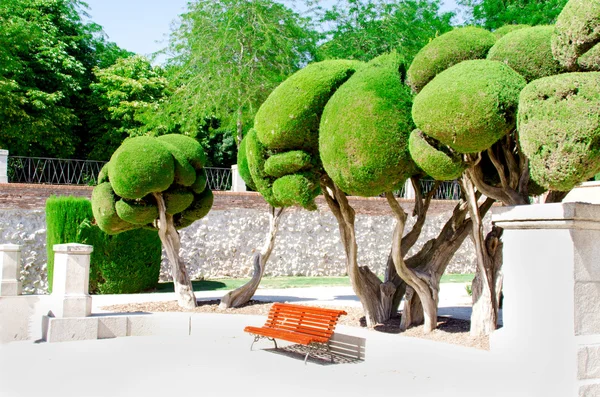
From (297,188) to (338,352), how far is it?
2153mm

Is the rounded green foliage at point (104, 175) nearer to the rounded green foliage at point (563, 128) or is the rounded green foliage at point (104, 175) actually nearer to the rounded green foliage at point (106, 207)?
the rounded green foliage at point (106, 207)

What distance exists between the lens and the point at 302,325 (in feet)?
26.0

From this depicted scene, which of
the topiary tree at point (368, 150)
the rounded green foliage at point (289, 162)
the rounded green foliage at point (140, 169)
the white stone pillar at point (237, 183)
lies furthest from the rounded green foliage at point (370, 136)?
the white stone pillar at point (237, 183)

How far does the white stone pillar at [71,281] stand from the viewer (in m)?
8.99

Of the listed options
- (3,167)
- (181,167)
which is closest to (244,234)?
(3,167)

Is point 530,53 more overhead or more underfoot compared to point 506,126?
more overhead

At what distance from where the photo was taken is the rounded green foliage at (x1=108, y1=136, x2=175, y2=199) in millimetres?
10234

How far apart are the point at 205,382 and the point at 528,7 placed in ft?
56.9

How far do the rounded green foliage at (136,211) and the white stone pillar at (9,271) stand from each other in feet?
5.84

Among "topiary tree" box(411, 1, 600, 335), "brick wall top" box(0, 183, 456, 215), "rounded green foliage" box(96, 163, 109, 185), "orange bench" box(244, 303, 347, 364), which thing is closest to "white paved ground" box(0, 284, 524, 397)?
"orange bench" box(244, 303, 347, 364)

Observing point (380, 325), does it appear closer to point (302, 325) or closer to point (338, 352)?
point (338, 352)

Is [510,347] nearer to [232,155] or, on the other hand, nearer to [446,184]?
[446,184]

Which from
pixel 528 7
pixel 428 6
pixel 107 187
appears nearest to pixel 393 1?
pixel 428 6

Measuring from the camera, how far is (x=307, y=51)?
65.4 feet
